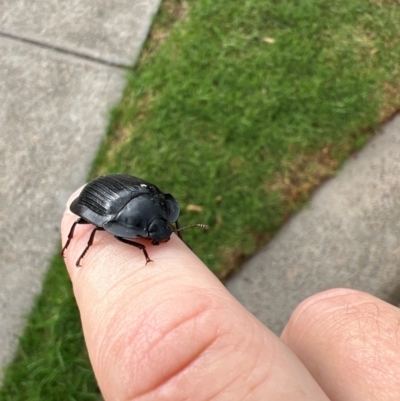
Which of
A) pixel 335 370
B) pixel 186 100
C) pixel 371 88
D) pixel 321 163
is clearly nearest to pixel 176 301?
pixel 335 370

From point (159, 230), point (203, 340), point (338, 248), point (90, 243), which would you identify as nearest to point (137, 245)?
point (159, 230)

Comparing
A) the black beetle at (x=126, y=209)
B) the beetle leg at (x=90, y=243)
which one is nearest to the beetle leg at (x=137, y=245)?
the black beetle at (x=126, y=209)

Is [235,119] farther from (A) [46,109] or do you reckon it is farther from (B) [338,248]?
(A) [46,109]

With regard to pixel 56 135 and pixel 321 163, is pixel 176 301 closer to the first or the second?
pixel 321 163

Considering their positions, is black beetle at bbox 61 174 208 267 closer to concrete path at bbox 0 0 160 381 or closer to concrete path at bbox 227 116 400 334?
concrete path at bbox 227 116 400 334

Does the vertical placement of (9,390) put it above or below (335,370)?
below

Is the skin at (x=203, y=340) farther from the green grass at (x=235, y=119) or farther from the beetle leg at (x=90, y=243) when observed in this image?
the green grass at (x=235, y=119)
